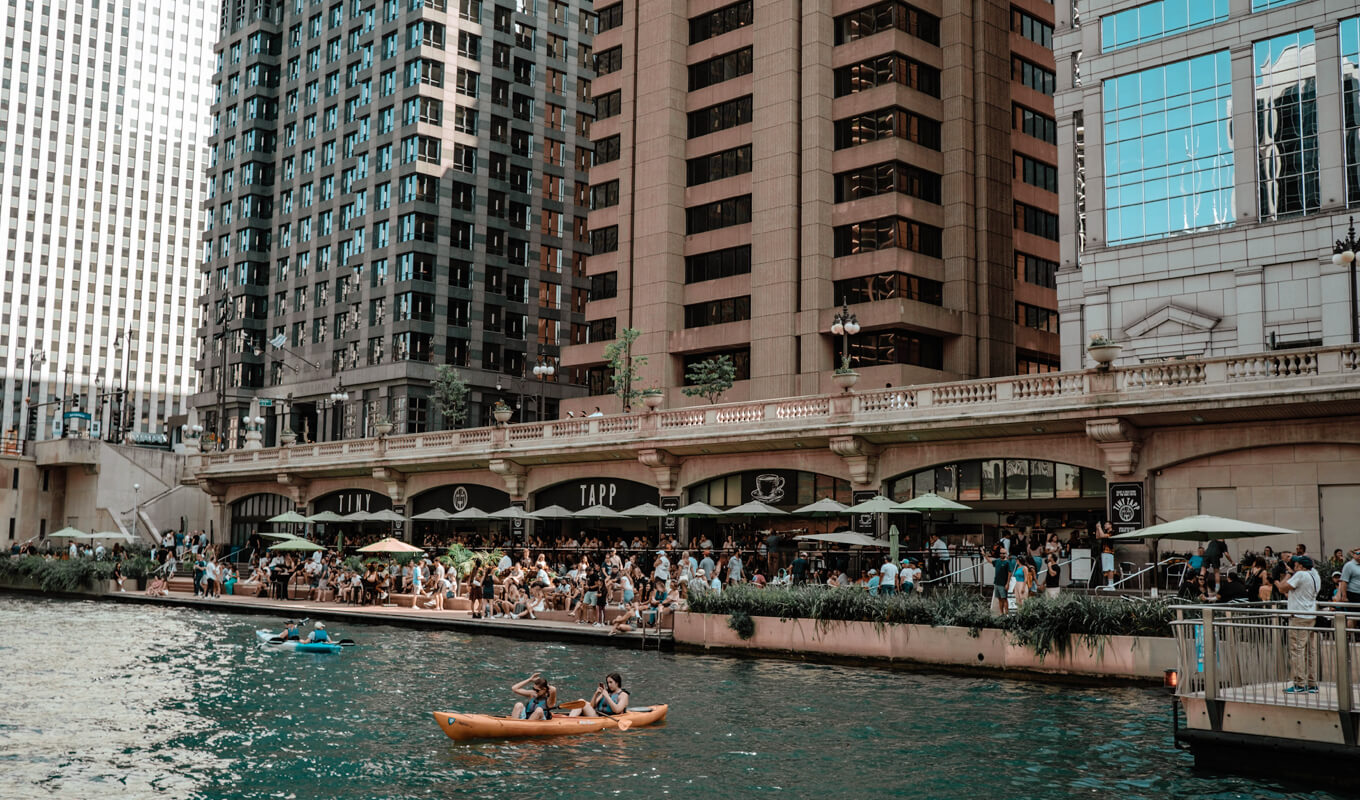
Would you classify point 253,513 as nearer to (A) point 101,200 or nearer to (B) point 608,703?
(B) point 608,703

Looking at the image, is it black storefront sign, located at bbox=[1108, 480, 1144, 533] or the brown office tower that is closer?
black storefront sign, located at bbox=[1108, 480, 1144, 533]

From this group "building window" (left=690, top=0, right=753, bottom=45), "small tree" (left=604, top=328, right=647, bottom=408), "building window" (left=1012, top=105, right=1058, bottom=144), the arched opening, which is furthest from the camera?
the arched opening

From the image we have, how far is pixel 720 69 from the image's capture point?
73.6 metres

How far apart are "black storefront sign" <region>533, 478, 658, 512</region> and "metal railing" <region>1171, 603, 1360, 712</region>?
116 ft

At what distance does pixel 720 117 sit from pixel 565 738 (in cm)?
5642

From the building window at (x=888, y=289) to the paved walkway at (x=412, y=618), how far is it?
1237 inches

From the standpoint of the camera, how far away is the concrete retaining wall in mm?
26531

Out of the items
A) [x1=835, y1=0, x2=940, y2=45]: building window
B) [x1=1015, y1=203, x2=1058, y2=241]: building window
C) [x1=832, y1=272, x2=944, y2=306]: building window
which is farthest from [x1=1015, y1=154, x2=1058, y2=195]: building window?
[x1=832, y1=272, x2=944, y2=306]: building window

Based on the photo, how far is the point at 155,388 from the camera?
557 feet

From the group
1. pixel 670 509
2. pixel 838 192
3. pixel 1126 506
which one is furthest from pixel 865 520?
pixel 838 192

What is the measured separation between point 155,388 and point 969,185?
134 m

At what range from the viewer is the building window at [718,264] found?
233ft

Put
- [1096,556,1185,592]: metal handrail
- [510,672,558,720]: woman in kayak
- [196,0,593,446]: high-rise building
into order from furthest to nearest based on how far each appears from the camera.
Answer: [196,0,593,446]: high-rise building < [1096,556,1185,592]: metal handrail < [510,672,558,720]: woman in kayak

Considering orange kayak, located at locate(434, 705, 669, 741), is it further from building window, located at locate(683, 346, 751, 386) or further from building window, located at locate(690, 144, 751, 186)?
building window, located at locate(690, 144, 751, 186)
